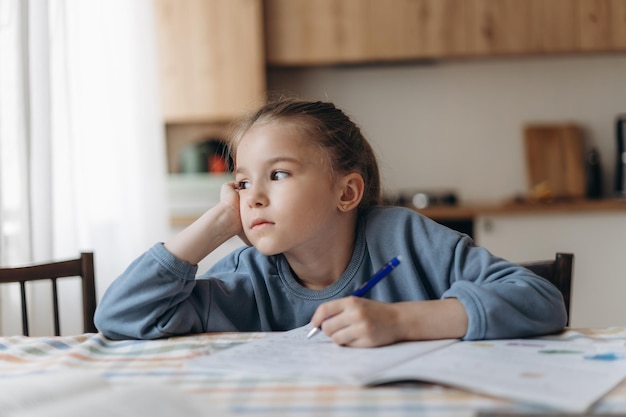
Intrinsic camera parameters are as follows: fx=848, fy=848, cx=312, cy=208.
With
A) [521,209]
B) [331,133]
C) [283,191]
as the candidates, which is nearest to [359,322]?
[283,191]

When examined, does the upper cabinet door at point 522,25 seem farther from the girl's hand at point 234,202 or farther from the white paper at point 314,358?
the white paper at point 314,358

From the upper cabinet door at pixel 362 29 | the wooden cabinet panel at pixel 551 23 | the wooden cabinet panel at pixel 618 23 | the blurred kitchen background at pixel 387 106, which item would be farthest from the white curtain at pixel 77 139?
the wooden cabinet panel at pixel 618 23

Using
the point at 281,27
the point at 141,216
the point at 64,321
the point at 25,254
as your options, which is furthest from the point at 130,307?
the point at 281,27

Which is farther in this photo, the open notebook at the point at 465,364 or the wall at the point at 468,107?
the wall at the point at 468,107

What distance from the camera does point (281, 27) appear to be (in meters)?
3.41

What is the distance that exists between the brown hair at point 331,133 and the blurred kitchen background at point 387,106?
122cm

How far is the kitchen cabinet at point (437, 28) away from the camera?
3.37m

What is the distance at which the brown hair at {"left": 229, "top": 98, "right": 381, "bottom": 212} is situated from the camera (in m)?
1.22

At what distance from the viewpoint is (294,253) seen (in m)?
1.21

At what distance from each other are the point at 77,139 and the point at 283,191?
159cm

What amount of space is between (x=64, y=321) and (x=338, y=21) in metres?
1.67

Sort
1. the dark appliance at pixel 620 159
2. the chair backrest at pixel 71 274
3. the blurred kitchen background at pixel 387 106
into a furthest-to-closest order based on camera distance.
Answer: the dark appliance at pixel 620 159, the blurred kitchen background at pixel 387 106, the chair backrest at pixel 71 274

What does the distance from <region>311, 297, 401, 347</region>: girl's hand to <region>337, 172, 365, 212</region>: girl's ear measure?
0.28 metres

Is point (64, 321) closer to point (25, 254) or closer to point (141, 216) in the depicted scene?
point (25, 254)
